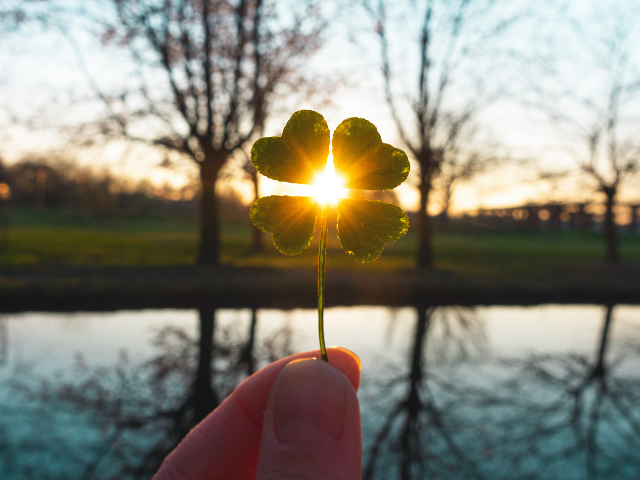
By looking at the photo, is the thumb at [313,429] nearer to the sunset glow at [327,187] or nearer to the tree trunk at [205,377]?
the sunset glow at [327,187]

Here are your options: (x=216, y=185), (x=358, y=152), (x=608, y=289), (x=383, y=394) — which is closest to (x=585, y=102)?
(x=608, y=289)

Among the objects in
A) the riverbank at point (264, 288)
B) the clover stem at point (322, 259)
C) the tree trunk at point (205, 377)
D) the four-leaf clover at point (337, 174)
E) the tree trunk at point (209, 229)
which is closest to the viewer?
the clover stem at point (322, 259)

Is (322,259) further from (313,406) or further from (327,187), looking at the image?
(313,406)

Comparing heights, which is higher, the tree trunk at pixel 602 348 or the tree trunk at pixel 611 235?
the tree trunk at pixel 611 235

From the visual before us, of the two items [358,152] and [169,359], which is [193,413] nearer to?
[169,359]

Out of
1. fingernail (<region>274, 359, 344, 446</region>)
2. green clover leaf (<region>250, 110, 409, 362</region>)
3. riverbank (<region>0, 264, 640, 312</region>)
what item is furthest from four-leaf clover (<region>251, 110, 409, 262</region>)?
riverbank (<region>0, 264, 640, 312</region>)

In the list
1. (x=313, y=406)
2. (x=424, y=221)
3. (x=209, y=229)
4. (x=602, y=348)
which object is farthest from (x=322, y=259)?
(x=424, y=221)

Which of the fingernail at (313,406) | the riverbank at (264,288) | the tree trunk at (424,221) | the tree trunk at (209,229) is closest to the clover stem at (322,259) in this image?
the fingernail at (313,406)
